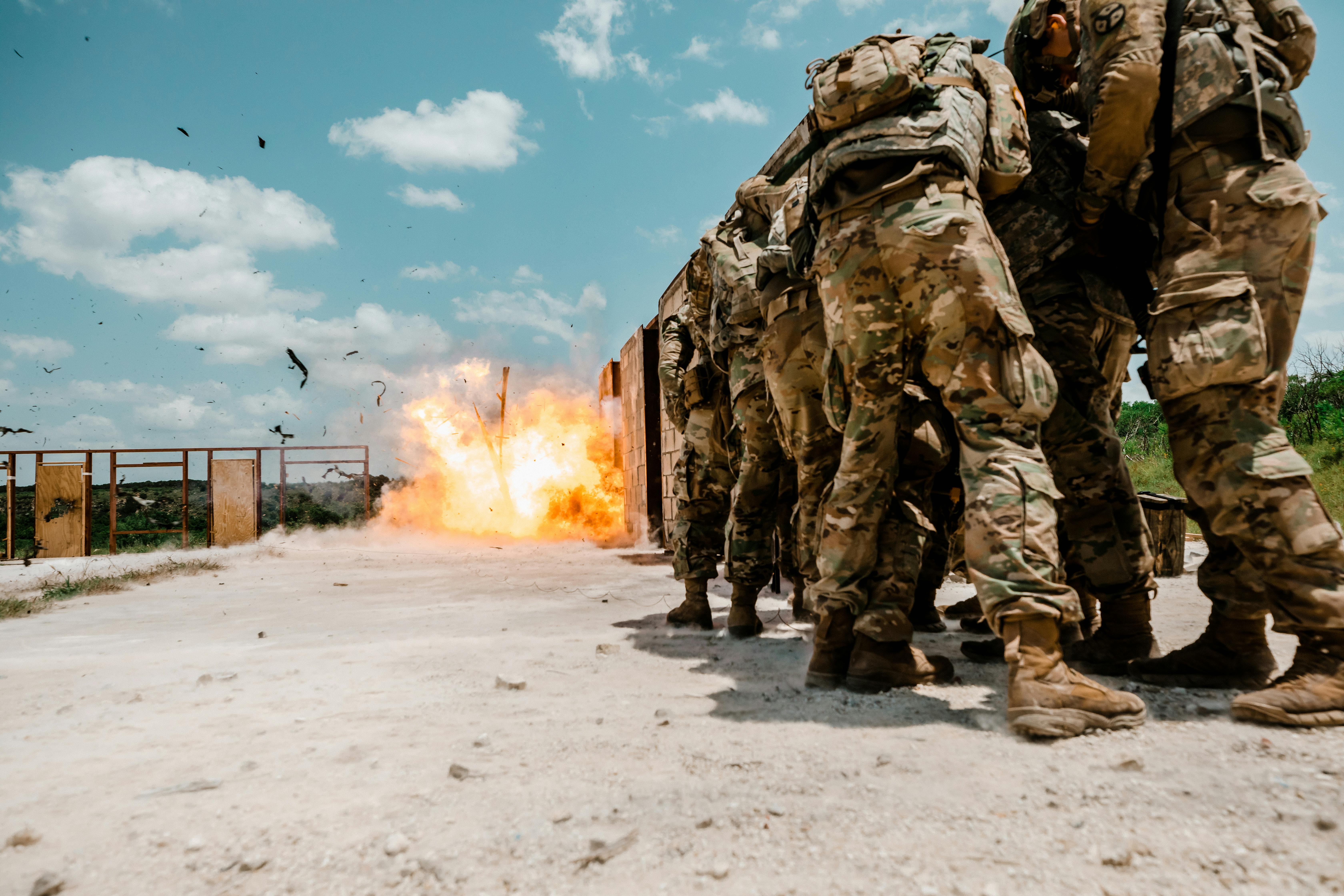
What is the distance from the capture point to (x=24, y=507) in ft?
66.5

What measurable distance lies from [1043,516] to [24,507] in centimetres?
2650

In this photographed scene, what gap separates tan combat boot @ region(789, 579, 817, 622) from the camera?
4.37m

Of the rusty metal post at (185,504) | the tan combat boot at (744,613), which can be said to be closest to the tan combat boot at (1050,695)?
the tan combat boot at (744,613)

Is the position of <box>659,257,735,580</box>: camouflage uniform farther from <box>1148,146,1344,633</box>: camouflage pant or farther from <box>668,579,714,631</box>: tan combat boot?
<box>1148,146,1344,633</box>: camouflage pant

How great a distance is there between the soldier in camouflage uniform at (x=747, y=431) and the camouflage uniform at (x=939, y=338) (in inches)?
42.9

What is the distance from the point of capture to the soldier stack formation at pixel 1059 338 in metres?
1.97

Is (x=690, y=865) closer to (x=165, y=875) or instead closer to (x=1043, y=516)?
(x=165, y=875)

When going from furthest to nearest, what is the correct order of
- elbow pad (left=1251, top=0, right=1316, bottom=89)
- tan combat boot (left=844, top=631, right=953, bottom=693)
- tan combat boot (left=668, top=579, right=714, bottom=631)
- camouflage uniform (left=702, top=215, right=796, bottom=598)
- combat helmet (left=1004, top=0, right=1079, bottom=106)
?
tan combat boot (left=668, top=579, right=714, bottom=631)
camouflage uniform (left=702, top=215, right=796, bottom=598)
combat helmet (left=1004, top=0, right=1079, bottom=106)
tan combat boot (left=844, top=631, right=953, bottom=693)
elbow pad (left=1251, top=0, right=1316, bottom=89)

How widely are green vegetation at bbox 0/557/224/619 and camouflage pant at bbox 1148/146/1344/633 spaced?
6.92 m

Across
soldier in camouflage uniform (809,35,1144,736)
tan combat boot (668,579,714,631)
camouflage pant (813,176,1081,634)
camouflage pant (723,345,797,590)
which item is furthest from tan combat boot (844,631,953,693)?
tan combat boot (668,579,714,631)

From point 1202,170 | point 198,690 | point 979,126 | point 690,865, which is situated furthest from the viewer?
point 198,690

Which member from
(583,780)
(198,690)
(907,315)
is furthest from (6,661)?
(907,315)

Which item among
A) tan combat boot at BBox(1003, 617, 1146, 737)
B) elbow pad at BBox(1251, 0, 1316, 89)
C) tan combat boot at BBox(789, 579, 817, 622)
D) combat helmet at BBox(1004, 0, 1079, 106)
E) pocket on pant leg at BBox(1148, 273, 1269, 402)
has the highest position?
combat helmet at BBox(1004, 0, 1079, 106)

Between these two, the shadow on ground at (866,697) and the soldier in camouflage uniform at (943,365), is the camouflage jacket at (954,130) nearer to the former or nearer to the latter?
the soldier in camouflage uniform at (943,365)
